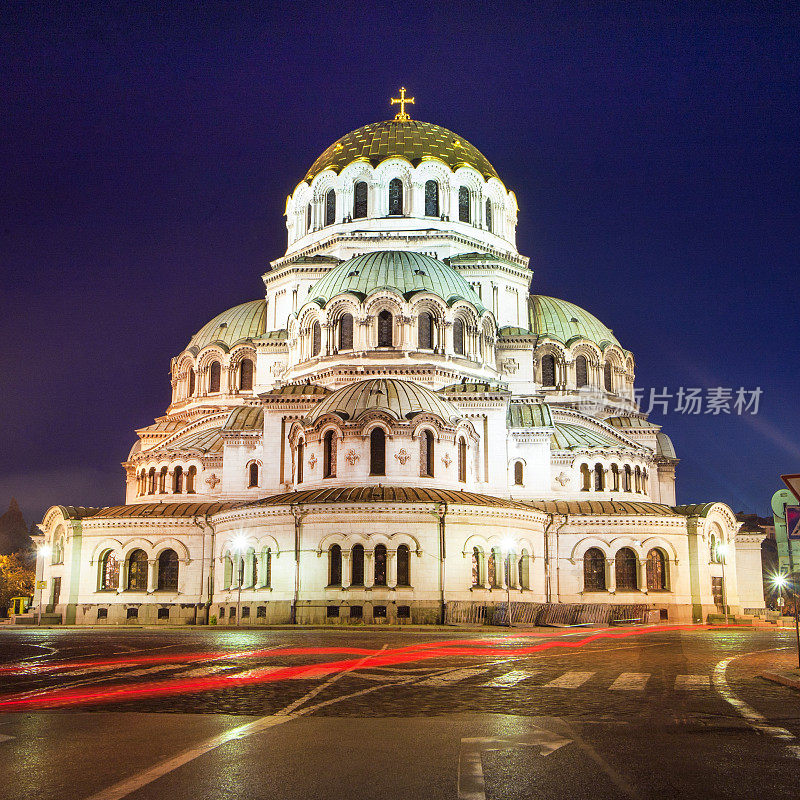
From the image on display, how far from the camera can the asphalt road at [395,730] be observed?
26.8 ft

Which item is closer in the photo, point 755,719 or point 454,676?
point 755,719

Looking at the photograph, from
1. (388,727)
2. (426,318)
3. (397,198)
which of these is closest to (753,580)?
(426,318)

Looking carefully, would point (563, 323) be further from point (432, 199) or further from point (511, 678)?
point (511, 678)

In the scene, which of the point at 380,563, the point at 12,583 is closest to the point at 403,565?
the point at 380,563

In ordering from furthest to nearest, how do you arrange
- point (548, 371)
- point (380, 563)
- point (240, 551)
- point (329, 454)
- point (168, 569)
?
point (548, 371)
point (168, 569)
point (329, 454)
point (240, 551)
point (380, 563)

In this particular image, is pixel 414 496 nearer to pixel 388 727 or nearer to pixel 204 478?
pixel 204 478

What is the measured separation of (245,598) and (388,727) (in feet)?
119

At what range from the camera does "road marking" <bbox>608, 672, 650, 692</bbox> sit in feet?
49.2

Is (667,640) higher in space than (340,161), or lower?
lower

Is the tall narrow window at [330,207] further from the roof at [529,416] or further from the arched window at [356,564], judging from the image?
the arched window at [356,564]

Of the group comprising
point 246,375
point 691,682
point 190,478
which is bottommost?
point 691,682

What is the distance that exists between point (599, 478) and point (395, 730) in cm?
4389

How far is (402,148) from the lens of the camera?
62.1 metres

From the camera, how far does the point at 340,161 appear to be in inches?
2458
